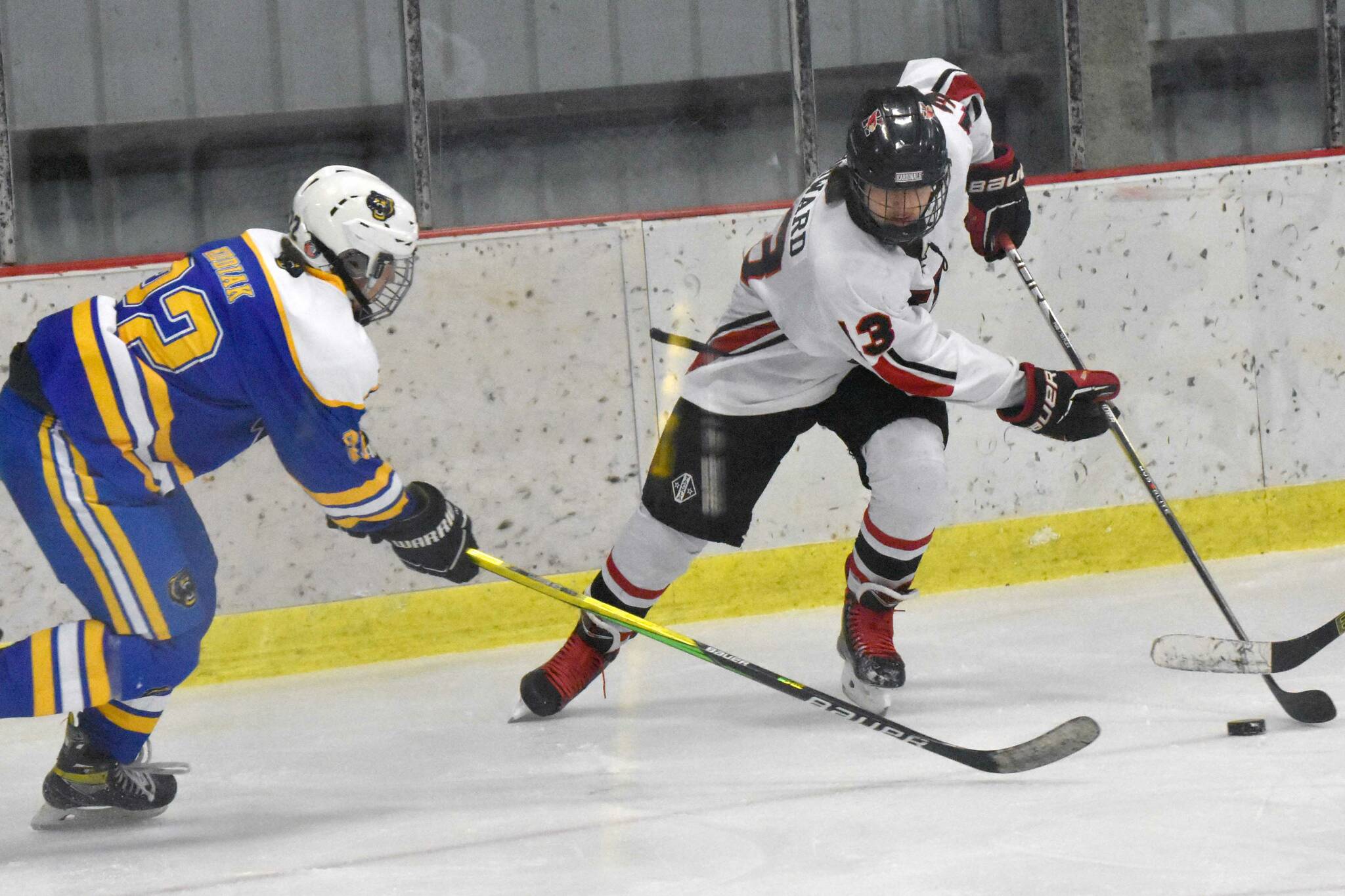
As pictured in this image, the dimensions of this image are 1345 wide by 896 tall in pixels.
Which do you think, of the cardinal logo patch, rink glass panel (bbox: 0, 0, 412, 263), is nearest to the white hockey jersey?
the cardinal logo patch

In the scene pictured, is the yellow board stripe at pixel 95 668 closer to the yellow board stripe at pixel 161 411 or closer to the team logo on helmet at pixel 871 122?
the yellow board stripe at pixel 161 411

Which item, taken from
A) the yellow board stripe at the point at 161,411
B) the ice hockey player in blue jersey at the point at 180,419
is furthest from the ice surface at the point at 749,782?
the yellow board stripe at the point at 161,411

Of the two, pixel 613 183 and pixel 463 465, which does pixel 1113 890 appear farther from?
pixel 613 183

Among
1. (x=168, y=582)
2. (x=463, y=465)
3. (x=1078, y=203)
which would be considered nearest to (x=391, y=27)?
(x=463, y=465)

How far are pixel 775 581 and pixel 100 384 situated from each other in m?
1.84

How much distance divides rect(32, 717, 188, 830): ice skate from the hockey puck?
62.0 inches

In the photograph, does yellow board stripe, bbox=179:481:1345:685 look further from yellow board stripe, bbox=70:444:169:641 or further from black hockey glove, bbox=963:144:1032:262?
yellow board stripe, bbox=70:444:169:641

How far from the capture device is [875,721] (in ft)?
6.78

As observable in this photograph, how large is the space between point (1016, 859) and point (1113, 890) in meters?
0.15

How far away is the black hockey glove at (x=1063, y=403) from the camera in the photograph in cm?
230

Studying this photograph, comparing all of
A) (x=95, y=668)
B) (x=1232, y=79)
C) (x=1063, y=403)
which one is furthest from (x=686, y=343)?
(x=1232, y=79)

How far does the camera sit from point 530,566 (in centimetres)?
333

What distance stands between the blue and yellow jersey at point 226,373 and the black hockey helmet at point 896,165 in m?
0.80

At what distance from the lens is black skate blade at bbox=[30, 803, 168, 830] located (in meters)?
2.15
